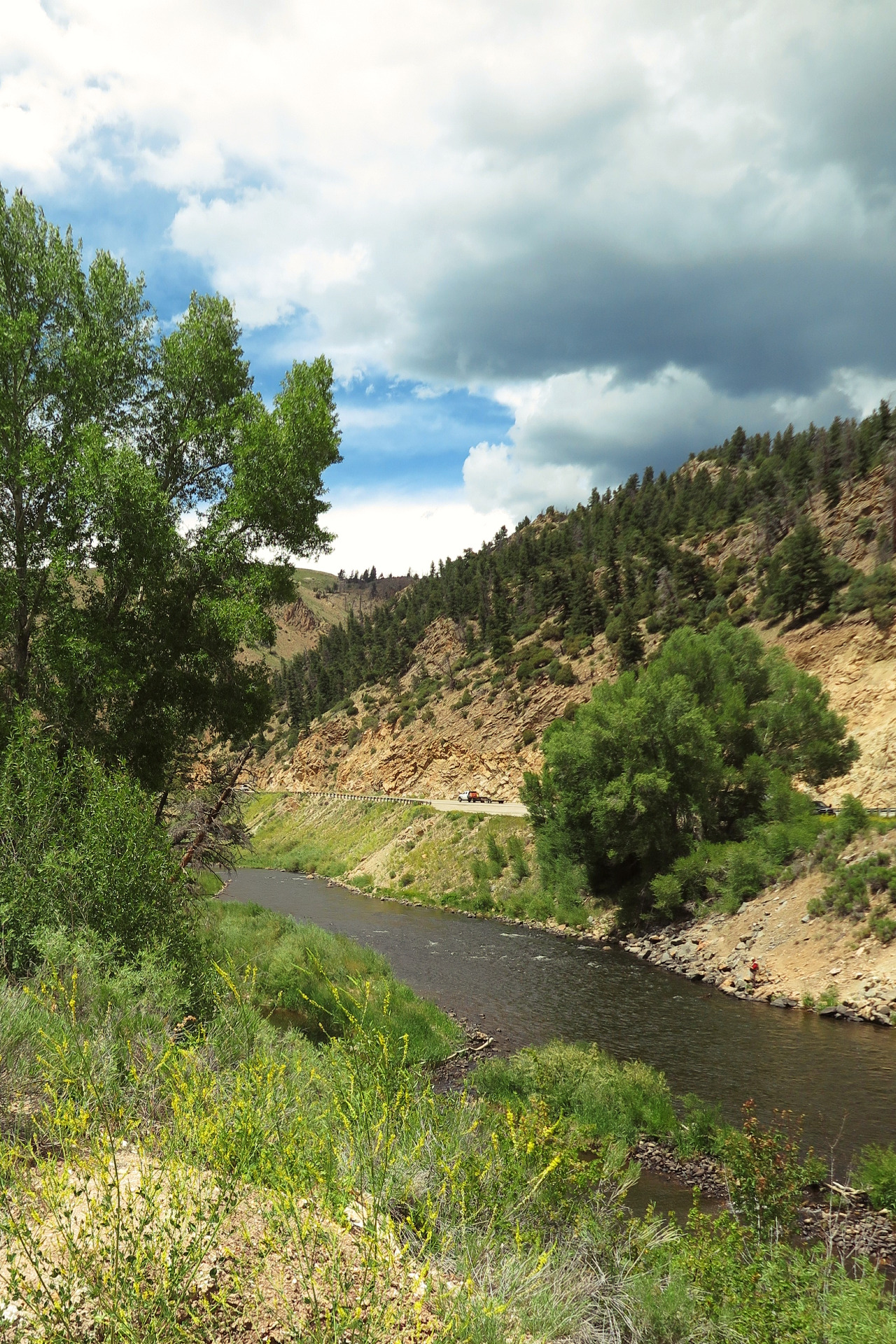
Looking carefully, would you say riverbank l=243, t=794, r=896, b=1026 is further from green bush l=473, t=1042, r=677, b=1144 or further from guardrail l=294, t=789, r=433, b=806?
green bush l=473, t=1042, r=677, b=1144

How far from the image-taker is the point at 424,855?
4806 cm

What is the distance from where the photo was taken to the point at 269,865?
206 feet

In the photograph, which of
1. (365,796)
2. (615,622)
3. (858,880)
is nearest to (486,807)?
(365,796)

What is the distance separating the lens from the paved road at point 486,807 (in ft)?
161

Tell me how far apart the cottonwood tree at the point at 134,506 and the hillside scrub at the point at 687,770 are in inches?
878

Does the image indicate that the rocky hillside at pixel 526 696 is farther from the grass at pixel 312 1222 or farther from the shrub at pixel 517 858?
the grass at pixel 312 1222

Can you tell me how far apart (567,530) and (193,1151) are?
111 meters

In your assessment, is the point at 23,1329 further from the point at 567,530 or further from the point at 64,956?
the point at 567,530

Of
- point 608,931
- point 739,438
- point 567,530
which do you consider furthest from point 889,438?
point 739,438

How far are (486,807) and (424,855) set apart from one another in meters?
7.29

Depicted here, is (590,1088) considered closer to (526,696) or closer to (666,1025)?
(666,1025)

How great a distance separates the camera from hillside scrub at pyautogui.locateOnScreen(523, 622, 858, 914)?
3114 centimetres

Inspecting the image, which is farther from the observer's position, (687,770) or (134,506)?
(687,770)

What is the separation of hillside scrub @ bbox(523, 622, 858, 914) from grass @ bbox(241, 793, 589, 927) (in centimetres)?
240
